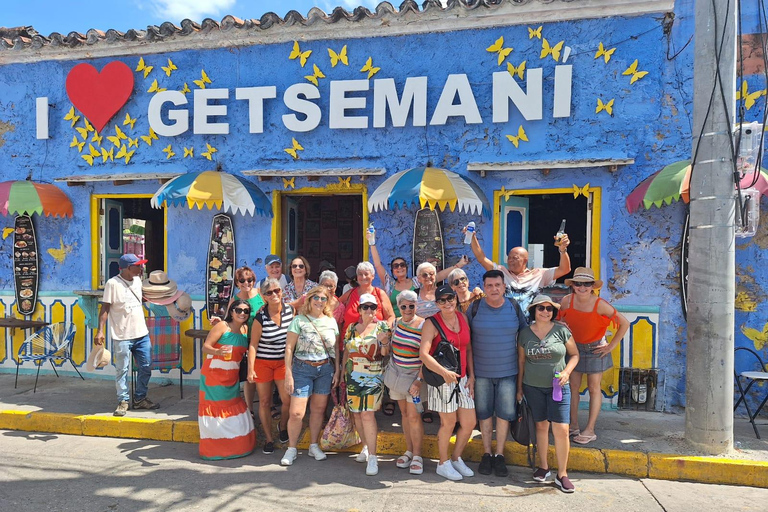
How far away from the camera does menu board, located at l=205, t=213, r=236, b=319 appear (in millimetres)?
7262

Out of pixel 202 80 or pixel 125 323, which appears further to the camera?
pixel 202 80

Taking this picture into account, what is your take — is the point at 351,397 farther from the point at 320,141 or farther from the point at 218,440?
the point at 320,141

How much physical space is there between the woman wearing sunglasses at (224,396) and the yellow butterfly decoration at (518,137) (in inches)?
146

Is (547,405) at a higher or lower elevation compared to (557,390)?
lower

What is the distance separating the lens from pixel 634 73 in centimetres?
621

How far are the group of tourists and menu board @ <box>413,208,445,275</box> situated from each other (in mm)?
1514

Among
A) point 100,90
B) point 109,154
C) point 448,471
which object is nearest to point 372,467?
point 448,471

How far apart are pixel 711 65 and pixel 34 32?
342 inches

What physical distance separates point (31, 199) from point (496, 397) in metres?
6.47

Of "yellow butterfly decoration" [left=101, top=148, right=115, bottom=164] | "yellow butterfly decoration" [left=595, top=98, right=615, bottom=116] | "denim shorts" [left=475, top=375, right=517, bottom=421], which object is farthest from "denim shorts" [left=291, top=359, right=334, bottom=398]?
"yellow butterfly decoration" [left=101, top=148, right=115, bottom=164]

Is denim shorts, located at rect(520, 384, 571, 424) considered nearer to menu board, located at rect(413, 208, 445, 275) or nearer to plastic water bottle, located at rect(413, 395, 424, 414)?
plastic water bottle, located at rect(413, 395, 424, 414)

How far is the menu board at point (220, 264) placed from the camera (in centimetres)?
726

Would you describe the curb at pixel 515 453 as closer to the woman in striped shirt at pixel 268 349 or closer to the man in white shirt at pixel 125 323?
the man in white shirt at pixel 125 323

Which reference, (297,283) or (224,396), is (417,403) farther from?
(297,283)
